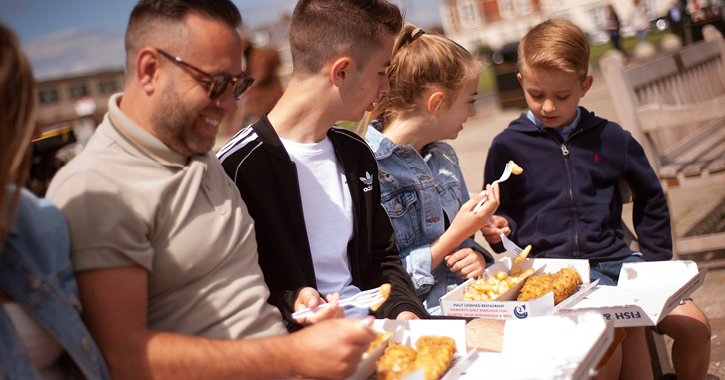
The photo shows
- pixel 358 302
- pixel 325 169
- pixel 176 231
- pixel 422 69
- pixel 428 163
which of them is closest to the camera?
pixel 176 231

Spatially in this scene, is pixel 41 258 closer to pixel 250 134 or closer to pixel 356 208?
pixel 250 134

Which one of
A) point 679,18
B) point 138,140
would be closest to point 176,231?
point 138,140

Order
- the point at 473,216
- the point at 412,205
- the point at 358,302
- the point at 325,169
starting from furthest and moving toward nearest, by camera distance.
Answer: the point at 412,205
the point at 473,216
the point at 325,169
the point at 358,302

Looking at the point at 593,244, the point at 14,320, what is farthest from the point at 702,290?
the point at 14,320

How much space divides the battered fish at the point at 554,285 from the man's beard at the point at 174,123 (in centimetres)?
140

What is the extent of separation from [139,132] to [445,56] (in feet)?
5.61

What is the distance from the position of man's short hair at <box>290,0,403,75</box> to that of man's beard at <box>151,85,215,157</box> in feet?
2.69

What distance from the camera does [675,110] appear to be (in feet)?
11.9

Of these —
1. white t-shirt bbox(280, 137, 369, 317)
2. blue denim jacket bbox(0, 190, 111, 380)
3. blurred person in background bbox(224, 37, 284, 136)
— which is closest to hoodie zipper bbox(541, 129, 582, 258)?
white t-shirt bbox(280, 137, 369, 317)

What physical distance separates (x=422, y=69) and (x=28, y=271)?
6.72ft

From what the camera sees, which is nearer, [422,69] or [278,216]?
[278,216]

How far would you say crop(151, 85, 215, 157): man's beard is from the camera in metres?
1.52

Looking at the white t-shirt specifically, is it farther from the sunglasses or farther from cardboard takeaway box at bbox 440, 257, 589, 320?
the sunglasses

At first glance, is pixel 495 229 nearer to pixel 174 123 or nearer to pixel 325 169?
pixel 325 169
